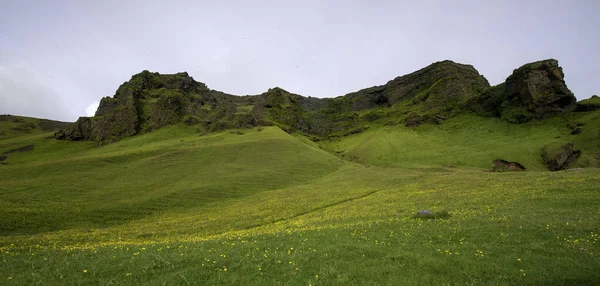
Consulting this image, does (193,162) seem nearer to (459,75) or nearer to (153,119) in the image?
(153,119)

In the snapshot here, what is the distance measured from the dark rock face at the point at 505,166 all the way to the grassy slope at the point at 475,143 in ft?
4.82

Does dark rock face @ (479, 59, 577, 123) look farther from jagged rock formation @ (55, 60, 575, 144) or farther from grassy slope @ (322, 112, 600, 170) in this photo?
grassy slope @ (322, 112, 600, 170)

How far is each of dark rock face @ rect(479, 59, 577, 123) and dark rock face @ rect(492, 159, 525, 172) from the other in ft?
125

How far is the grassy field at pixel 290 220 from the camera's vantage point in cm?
1414

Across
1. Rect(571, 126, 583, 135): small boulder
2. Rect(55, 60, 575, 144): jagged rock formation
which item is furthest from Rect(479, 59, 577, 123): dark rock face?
Rect(571, 126, 583, 135): small boulder

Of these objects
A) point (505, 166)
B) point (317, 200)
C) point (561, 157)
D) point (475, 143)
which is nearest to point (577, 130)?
point (561, 157)

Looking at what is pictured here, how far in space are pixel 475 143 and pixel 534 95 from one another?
33.2m

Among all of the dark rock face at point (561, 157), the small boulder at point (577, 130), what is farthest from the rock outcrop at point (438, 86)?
the dark rock face at point (561, 157)

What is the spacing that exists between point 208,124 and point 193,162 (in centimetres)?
6344

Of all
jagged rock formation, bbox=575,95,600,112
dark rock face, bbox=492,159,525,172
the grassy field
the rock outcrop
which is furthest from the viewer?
the rock outcrop

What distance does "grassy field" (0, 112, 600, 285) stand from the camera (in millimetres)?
14141

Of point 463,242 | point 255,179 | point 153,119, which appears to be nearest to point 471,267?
point 463,242

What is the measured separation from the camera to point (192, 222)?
37.4 m

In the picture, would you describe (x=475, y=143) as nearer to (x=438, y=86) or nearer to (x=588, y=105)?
(x=588, y=105)
